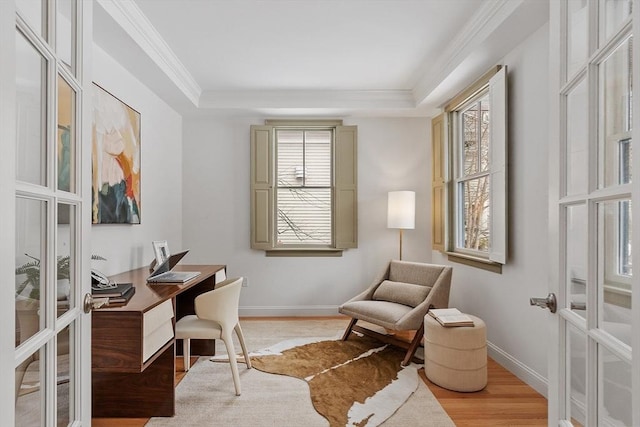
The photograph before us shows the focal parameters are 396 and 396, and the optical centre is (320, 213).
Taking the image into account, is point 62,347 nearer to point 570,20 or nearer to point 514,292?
point 570,20

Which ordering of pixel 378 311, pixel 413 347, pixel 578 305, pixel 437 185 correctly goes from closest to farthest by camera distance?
1. pixel 578 305
2. pixel 413 347
3. pixel 378 311
4. pixel 437 185

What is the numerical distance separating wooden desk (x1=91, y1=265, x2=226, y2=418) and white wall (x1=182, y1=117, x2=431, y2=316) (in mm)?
1643

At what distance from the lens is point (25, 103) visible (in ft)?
2.83

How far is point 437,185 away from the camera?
4508 mm

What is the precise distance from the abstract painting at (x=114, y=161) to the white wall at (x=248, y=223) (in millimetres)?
1303

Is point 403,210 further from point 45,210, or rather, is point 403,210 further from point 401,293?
point 45,210

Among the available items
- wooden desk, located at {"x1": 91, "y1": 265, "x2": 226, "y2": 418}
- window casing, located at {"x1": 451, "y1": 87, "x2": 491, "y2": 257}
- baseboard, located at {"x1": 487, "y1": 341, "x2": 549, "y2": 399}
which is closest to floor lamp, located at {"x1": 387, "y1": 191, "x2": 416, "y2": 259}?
window casing, located at {"x1": 451, "y1": 87, "x2": 491, "y2": 257}

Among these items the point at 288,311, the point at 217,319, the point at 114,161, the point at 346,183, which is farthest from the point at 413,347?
the point at 114,161

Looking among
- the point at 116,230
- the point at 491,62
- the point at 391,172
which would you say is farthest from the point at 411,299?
the point at 116,230

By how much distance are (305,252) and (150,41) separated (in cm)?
274

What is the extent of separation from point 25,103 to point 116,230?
250 centimetres

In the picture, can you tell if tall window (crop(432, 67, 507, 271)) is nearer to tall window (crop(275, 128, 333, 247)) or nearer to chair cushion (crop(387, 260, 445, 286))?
chair cushion (crop(387, 260, 445, 286))

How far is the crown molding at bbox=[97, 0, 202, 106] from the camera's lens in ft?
8.07

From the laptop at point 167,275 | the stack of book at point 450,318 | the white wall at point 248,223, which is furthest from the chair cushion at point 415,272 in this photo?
the laptop at point 167,275
